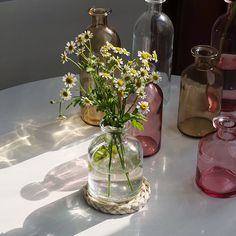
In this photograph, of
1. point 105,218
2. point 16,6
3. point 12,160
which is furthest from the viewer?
point 16,6

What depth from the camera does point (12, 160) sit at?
4.21 feet

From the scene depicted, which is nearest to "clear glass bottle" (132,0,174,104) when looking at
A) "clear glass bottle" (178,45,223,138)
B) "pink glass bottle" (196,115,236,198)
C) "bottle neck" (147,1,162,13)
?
"bottle neck" (147,1,162,13)

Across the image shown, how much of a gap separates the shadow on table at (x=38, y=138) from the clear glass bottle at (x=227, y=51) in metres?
0.38

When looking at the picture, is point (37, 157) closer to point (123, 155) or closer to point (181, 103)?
point (123, 155)

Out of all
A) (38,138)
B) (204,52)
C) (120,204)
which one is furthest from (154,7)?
(120,204)

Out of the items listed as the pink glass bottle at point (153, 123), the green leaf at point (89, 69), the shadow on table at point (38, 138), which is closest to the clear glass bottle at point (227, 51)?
the pink glass bottle at point (153, 123)

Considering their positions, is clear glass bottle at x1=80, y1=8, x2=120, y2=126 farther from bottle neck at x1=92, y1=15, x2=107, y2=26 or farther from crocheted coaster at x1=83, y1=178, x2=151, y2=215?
crocheted coaster at x1=83, y1=178, x2=151, y2=215

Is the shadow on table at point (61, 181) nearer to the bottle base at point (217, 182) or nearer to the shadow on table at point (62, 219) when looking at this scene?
the shadow on table at point (62, 219)

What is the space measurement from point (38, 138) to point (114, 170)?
31cm

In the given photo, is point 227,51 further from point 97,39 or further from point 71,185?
point 71,185

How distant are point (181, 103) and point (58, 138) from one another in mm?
324

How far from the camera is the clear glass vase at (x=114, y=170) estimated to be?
1.13 m

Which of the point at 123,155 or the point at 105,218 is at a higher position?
the point at 123,155

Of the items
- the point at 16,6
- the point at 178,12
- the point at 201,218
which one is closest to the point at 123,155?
the point at 201,218
